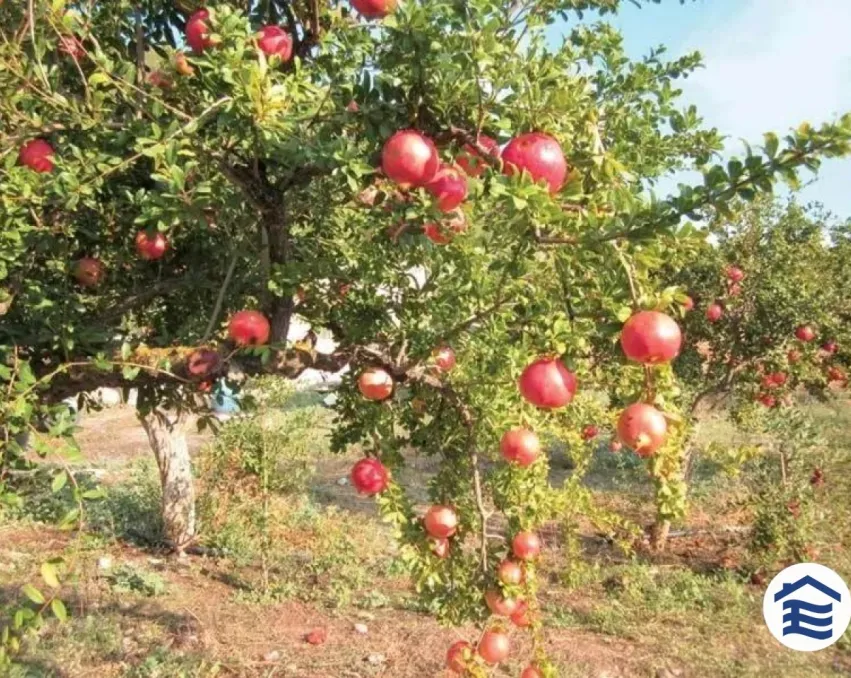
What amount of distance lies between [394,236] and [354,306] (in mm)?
933

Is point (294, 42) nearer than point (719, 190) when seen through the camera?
No

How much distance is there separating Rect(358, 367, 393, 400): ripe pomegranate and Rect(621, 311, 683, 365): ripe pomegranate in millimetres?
1463

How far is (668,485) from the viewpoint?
175 centimetres

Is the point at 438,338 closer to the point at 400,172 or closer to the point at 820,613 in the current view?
the point at 400,172

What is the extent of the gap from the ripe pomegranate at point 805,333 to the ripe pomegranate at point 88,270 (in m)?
6.47

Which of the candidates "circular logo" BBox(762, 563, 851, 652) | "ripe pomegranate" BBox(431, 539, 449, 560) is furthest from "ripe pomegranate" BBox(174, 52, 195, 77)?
"circular logo" BBox(762, 563, 851, 652)

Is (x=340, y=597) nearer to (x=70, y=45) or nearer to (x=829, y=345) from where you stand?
(x=70, y=45)

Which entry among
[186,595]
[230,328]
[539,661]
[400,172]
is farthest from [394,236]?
[186,595]

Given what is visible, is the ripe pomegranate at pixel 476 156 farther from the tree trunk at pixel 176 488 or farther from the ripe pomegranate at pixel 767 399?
the ripe pomegranate at pixel 767 399

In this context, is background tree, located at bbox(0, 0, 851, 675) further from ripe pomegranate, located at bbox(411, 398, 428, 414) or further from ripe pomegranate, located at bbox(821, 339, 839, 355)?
ripe pomegranate, located at bbox(821, 339, 839, 355)

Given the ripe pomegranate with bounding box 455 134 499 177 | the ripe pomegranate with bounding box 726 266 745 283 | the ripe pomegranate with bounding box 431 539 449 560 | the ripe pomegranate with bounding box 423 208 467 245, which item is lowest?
the ripe pomegranate with bounding box 431 539 449 560

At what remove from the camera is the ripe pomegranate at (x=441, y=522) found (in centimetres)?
273

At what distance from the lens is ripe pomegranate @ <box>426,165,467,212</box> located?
1.70 meters

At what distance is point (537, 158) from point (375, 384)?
1.46 m
